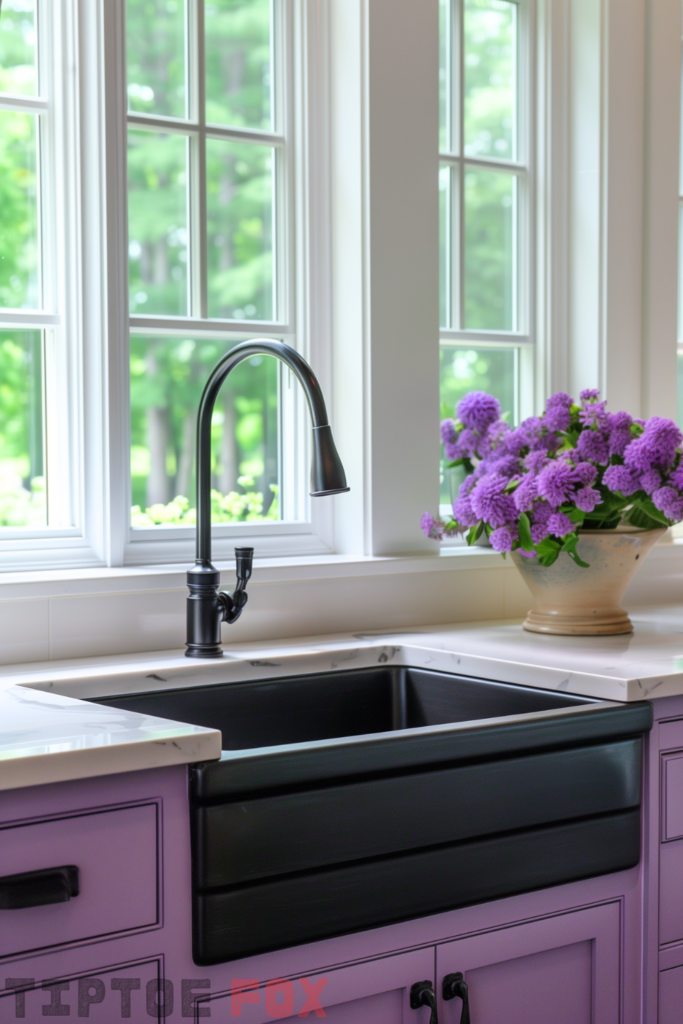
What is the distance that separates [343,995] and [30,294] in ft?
4.39

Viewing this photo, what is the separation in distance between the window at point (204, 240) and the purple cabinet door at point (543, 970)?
103 centimetres

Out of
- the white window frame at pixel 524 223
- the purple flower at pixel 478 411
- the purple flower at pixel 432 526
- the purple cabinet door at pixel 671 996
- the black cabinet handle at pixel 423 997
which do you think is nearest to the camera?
the black cabinet handle at pixel 423 997

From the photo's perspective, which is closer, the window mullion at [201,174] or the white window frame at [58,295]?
the white window frame at [58,295]

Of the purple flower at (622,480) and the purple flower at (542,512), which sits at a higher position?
the purple flower at (622,480)

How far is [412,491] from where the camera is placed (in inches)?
85.7

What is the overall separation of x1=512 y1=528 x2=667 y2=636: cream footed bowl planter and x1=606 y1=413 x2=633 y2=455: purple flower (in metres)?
0.15

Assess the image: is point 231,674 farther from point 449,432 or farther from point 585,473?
point 449,432

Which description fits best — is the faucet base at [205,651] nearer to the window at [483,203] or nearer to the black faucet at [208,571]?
the black faucet at [208,571]

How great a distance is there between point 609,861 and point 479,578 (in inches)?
34.6

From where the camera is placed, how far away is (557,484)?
6.03 feet

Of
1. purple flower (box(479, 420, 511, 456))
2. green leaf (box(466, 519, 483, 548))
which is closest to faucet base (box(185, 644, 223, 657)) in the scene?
green leaf (box(466, 519, 483, 548))

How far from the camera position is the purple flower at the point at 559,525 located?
1.83m

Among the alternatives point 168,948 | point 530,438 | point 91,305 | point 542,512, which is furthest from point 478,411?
point 168,948

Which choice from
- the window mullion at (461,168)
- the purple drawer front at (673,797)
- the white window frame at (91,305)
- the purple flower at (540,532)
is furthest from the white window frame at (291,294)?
the purple drawer front at (673,797)
